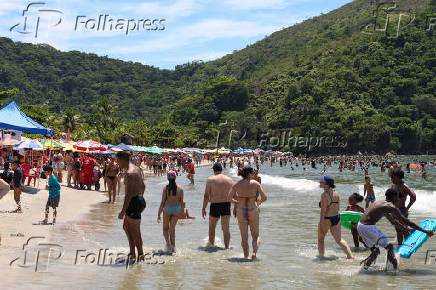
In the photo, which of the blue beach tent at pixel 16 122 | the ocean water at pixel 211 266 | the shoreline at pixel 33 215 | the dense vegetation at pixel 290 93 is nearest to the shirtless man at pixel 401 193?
the ocean water at pixel 211 266

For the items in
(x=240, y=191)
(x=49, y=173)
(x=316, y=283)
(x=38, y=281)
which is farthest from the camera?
(x=49, y=173)

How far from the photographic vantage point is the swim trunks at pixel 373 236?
743 centimetres

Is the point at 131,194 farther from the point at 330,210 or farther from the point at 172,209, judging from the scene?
the point at 330,210

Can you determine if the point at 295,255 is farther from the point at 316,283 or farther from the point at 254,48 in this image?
the point at 254,48

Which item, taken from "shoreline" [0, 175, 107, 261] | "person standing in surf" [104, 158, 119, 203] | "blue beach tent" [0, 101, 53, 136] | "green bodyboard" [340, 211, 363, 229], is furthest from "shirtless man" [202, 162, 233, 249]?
"blue beach tent" [0, 101, 53, 136]

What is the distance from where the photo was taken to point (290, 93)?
134375 mm

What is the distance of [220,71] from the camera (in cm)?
19438

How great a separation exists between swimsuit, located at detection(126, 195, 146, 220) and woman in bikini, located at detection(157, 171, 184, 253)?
→ 3.89 feet

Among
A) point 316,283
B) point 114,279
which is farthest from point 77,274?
A: point 316,283

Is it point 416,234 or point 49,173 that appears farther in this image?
point 49,173

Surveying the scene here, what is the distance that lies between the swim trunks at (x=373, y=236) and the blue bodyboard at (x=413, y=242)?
32.1 inches

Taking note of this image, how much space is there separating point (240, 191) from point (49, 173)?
16.4 ft

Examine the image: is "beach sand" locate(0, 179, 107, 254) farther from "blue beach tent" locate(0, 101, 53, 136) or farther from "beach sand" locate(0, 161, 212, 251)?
"blue beach tent" locate(0, 101, 53, 136)

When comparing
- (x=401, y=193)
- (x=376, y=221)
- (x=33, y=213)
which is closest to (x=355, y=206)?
(x=401, y=193)
